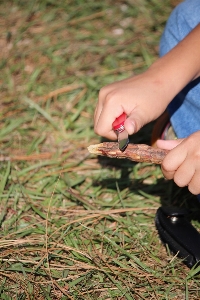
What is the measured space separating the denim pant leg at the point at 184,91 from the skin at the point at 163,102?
10cm

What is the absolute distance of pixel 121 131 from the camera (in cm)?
127

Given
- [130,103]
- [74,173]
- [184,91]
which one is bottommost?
[74,173]

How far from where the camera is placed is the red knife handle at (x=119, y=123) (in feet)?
4.17

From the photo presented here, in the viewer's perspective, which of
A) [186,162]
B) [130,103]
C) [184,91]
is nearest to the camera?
[186,162]

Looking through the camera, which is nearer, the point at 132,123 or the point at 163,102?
the point at 132,123

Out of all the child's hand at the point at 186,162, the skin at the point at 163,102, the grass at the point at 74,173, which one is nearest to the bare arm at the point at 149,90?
the skin at the point at 163,102

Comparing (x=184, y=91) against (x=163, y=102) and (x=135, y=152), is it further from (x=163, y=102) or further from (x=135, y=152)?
(x=135, y=152)

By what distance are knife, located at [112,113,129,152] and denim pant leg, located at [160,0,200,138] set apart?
32 cm

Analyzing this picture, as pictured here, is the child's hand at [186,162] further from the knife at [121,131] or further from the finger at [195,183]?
the knife at [121,131]

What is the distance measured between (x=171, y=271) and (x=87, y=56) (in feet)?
3.90

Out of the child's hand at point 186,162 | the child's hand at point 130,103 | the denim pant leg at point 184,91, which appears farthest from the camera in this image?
the denim pant leg at point 184,91

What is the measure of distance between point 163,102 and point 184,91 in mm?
243

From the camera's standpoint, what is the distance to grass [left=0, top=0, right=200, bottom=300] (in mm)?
1354

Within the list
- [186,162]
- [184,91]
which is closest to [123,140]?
[186,162]
